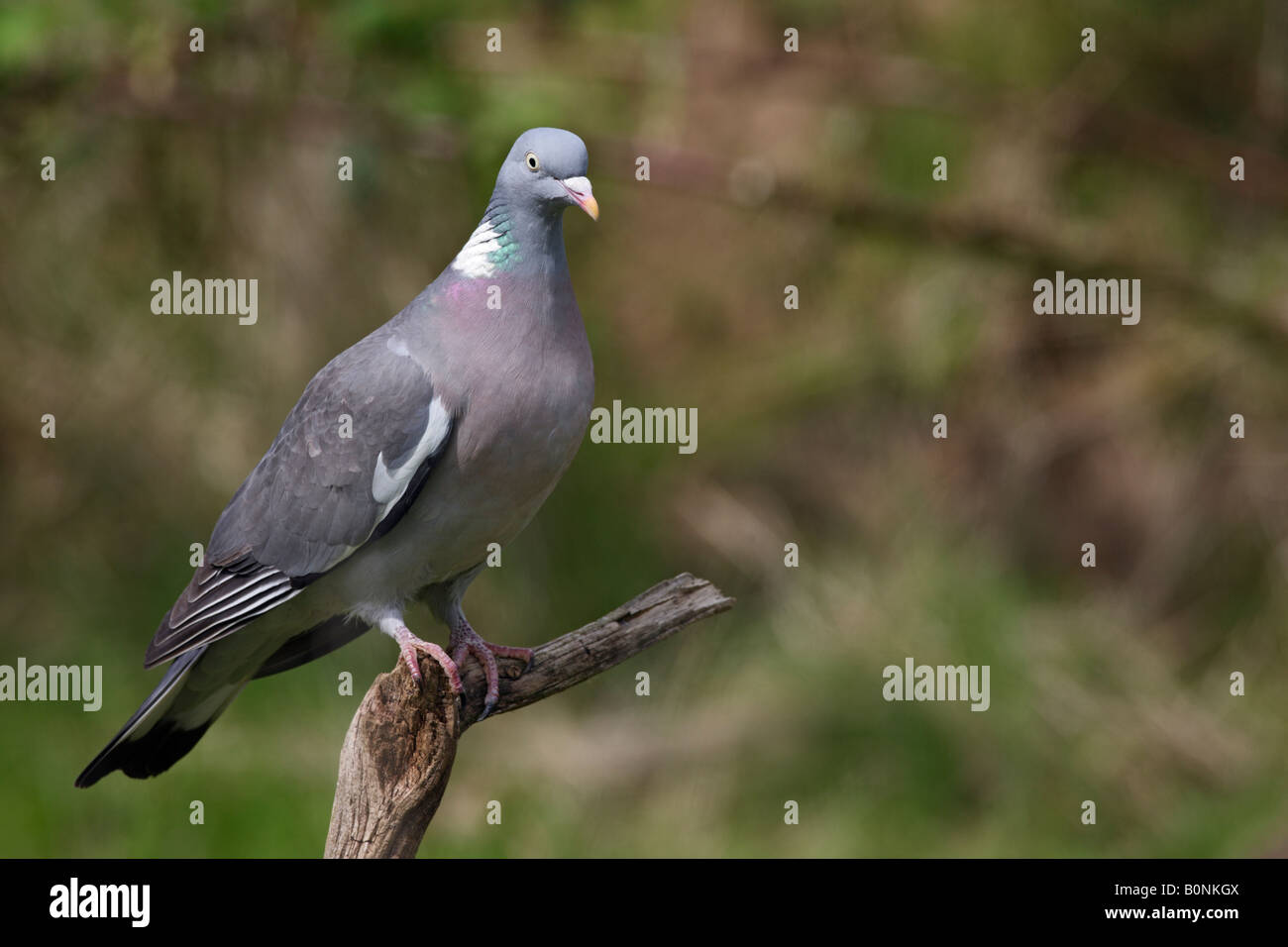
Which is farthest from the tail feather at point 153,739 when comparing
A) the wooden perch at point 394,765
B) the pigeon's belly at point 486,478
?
the wooden perch at point 394,765

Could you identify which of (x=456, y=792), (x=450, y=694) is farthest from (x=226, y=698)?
(x=456, y=792)

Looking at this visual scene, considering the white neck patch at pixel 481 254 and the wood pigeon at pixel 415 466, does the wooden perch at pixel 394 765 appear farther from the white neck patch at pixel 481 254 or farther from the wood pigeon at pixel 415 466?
the white neck patch at pixel 481 254

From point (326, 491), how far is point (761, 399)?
4.84 m

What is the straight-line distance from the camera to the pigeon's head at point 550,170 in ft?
12.0

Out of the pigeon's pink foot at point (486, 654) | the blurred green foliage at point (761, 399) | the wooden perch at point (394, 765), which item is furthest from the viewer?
the blurred green foliage at point (761, 399)

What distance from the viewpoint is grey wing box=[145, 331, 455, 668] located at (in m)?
3.80

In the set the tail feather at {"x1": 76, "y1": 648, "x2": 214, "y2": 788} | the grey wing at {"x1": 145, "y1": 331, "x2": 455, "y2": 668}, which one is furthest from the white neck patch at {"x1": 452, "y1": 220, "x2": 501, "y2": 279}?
the tail feather at {"x1": 76, "y1": 648, "x2": 214, "y2": 788}

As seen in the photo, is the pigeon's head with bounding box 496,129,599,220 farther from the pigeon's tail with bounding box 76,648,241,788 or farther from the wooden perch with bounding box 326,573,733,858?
the pigeon's tail with bounding box 76,648,241,788

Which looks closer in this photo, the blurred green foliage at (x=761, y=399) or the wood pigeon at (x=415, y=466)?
the wood pigeon at (x=415, y=466)

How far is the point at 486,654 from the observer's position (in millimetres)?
3953

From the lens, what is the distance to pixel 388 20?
614cm

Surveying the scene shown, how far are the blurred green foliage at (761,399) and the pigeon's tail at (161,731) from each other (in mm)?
2922

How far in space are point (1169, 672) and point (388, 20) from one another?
483cm

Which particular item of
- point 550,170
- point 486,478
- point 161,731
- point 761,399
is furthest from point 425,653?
point 761,399
